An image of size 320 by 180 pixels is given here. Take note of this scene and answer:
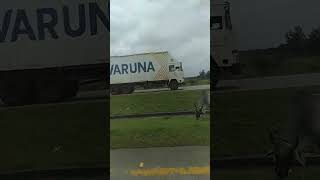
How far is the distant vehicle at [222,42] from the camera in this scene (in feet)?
11.6

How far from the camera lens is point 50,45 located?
3.83m

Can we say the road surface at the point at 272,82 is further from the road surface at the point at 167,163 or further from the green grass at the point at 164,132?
the road surface at the point at 167,163

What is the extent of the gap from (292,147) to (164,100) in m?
1.04

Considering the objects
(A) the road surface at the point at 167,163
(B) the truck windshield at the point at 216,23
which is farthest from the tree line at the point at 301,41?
(A) the road surface at the point at 167,163

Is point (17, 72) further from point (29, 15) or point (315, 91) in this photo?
point (315, 91)

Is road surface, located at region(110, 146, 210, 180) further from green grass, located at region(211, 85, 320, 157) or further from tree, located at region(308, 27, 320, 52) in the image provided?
tree, located at region(308, 27, 320, 52)

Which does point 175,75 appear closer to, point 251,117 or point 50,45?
point 251,117

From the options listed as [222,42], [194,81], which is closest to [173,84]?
[194,81]

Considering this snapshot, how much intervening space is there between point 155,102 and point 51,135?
91 centimetres

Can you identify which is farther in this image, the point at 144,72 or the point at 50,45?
the point at 50,45

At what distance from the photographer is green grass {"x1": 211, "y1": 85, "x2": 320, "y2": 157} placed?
3.72 meters

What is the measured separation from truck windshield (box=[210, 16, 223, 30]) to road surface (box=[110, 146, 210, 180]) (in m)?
0.79

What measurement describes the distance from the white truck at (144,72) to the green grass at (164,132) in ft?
0.70

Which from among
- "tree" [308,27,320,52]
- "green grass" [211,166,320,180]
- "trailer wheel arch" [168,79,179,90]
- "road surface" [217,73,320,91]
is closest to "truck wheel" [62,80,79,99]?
"trailer wheel arch" [168,79,179,90]
